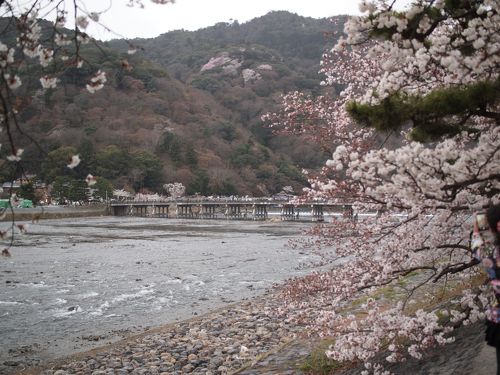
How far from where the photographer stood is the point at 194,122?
348 feet

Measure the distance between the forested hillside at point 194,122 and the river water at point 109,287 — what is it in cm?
3929

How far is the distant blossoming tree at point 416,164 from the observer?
371cm

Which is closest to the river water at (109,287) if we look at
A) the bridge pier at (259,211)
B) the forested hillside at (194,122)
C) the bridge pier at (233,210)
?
the forested hillside at (194,122)

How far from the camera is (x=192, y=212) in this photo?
8144cm

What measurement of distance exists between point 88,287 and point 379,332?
1233 centimetres

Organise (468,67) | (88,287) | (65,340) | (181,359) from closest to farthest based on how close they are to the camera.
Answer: (468,67)
(181,359)
(65,340)
(88,287)

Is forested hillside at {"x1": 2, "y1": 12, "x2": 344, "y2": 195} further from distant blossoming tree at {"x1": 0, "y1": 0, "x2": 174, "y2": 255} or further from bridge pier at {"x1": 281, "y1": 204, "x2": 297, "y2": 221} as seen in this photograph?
distant blossoming tree at {"x1": 0, "y1": 0, "x2": 174, "y2": 255}

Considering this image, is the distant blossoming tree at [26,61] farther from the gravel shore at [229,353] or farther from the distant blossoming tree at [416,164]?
the gravel shore at [229,353]

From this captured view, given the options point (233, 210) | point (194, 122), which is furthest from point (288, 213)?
point (194, 122)

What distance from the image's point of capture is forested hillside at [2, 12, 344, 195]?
255 feet

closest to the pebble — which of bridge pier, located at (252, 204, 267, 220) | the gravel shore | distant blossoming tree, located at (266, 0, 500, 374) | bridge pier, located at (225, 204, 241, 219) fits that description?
the gravel shore

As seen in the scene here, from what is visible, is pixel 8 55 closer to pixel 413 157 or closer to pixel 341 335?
→ pixel 413 157

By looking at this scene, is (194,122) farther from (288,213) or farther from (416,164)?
(416,164)

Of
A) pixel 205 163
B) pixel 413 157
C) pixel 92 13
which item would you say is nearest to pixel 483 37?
pixel 413 157
